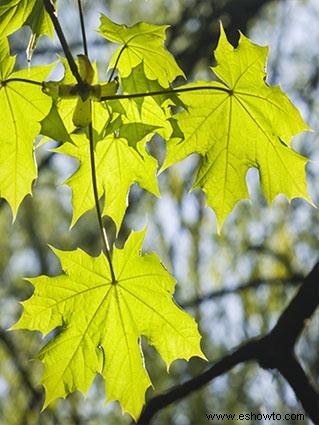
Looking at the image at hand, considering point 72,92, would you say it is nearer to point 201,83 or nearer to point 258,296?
point 201,83

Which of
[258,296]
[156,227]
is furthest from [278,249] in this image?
[156,227]

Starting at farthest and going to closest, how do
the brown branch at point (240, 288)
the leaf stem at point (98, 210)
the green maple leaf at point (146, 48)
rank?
the brown branch at point (240, 288)
the green maple leaf at point (146, 48)
the leaf stem at point (98, 210)

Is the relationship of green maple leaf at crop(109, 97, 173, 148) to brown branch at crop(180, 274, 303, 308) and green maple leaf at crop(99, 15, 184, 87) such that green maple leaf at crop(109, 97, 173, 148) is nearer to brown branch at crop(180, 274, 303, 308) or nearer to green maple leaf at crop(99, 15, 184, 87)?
green maple leaf at crop(99, 15, 184, 87)

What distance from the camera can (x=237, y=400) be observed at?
171 inches

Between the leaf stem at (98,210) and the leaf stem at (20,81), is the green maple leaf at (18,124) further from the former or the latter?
the leaf stem at (98,210)

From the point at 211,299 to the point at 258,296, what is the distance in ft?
1.19

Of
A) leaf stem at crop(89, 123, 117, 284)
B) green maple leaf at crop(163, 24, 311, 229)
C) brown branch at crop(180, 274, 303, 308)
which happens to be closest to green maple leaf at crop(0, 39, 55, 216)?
leaf stem at crop(89, 123, 117, 284)

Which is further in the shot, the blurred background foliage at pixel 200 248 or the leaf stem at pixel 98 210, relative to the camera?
the blurred background foliage at pixel 200 248

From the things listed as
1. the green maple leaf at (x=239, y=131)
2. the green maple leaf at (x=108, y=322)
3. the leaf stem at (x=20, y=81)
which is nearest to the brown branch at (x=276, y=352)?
the green maple leaf at (x=108, y=322)

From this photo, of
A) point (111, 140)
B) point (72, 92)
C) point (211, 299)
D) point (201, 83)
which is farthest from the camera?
point (211, 299)

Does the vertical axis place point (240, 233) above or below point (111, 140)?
below

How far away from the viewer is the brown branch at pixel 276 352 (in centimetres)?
173

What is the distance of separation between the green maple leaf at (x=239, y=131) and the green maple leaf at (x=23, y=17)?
11.5 inches

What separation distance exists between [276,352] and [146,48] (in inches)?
24.5
